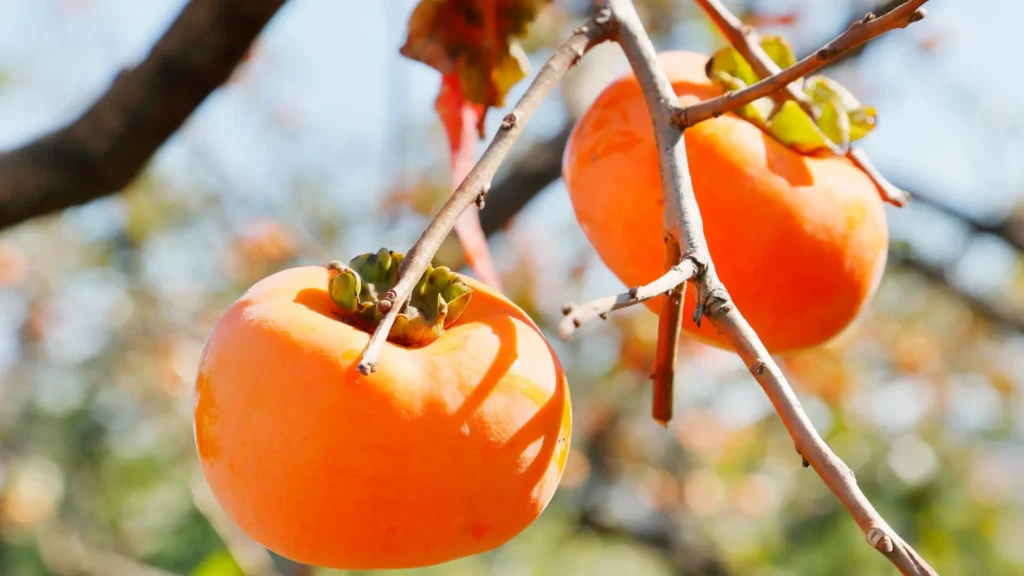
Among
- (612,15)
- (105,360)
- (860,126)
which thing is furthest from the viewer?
(105,360)

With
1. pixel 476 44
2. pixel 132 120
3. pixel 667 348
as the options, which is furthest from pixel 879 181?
pixel 132 120

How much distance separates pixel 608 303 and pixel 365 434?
0.17 metres

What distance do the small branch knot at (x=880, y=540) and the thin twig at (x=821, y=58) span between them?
0.27 metres

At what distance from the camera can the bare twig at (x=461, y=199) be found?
20.6 inches

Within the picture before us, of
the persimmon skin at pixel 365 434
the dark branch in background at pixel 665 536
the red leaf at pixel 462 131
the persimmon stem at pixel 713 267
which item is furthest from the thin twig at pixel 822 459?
the dark branch in background at pixel 665 536

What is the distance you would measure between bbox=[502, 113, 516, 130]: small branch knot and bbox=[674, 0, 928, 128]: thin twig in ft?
0.37

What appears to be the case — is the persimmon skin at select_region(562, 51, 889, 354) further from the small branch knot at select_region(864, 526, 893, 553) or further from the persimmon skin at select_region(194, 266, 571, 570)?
the small branch knot at select_region(864, 526, 893, 553)

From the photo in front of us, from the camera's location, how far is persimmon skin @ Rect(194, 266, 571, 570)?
0.55 m

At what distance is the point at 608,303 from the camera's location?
1.61 ft

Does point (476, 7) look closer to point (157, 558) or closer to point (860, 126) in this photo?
point (860, 126)

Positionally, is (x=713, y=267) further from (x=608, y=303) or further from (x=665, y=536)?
(x=665, y=536)

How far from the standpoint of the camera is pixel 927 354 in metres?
5.62

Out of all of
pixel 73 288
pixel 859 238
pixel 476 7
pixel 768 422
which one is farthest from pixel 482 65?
pixel 73 288

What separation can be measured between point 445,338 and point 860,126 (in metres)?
0.52
